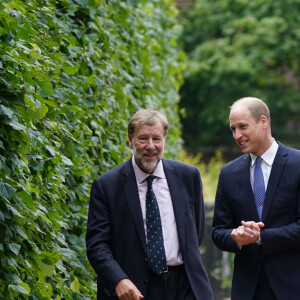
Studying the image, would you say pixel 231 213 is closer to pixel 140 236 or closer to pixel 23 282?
pixel 140 236

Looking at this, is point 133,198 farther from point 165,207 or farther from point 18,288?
point 18,288

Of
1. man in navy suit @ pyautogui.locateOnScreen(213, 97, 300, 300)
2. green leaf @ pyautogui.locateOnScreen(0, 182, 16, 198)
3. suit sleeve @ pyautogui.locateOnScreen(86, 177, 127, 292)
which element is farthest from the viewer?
man in navy suit @ pyautogui.locateOnScreen(213, 97, 300, 300)

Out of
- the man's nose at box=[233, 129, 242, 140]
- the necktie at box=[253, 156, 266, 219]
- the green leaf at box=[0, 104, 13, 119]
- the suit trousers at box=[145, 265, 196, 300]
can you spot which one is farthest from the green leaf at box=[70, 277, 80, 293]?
the green leaf at box=[0, 104, 13, 119]

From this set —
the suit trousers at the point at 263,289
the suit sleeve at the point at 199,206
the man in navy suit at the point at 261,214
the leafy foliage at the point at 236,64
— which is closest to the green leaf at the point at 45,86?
the suit sleeve at the point at 199,206

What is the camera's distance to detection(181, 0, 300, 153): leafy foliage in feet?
97.2

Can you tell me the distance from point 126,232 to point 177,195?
400 millimetres

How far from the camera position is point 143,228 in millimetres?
5207

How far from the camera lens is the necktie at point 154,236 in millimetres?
5145

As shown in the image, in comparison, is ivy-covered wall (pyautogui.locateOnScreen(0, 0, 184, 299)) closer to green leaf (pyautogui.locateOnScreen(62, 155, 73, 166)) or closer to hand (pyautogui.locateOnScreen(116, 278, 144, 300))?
green leaf (pyautogui.locateOnScreen(62, 155, 73, 166))

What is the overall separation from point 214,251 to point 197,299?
5.36 metres

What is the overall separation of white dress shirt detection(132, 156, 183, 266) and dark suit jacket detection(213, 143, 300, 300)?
0.47 meters

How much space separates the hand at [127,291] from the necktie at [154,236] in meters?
0.23

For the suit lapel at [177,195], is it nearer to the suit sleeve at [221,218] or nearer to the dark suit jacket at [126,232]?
the dark suit jacket at [126,232]

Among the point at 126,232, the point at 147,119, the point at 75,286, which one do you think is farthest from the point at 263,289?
the point at 147,119
